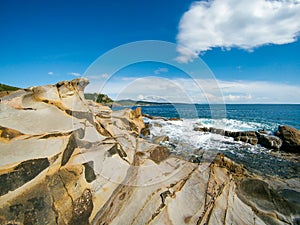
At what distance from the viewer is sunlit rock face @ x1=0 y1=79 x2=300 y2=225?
350 cm

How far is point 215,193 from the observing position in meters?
4.96

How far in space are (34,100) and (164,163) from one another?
526cm

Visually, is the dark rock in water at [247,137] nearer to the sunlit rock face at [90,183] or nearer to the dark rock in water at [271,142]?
the dark rock in water at [271,142]

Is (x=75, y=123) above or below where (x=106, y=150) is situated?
above

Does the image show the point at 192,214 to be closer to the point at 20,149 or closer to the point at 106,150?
the point at 106,150

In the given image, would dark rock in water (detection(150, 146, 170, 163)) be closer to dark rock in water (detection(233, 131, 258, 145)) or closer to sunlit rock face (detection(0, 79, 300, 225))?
sunlit rock face (detection(0, 79, 300, 225))

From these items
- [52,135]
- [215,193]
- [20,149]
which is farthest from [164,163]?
[20,149]

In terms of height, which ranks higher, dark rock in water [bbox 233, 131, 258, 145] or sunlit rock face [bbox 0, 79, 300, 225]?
sunlit rock face [bbox 0, 79, 300, 225]

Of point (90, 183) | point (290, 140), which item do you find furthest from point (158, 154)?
point (290, 140)

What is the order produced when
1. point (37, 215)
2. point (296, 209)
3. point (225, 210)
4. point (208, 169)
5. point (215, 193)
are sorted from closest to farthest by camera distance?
point (37, 215) → point (225, 210) → point (215, 193) → point (296, 209) → point (208, 169)

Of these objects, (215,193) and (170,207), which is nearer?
(170,207)

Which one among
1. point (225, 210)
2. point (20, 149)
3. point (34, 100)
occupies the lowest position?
point (225, 210)

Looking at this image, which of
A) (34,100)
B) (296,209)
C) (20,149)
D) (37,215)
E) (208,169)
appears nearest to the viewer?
(37,215)

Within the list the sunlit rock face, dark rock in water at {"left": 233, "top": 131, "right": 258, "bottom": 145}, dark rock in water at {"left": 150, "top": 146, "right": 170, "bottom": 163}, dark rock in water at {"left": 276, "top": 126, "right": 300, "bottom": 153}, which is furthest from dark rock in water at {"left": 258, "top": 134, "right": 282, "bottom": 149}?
dark rock in water at {"left": 150, "top": 146, "right": 170, "bottom": 163}
